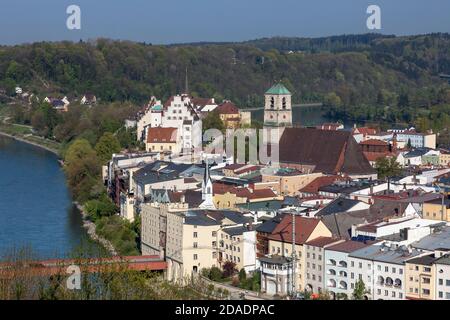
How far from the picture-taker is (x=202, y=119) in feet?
47.9

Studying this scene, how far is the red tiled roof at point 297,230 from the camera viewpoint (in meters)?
7.08

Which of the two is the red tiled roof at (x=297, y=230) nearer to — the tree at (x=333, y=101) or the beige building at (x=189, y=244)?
the beige building at (x=189, y=244)

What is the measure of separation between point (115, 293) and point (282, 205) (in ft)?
13.0

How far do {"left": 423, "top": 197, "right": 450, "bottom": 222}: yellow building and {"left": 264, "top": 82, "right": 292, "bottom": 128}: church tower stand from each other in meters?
4.52

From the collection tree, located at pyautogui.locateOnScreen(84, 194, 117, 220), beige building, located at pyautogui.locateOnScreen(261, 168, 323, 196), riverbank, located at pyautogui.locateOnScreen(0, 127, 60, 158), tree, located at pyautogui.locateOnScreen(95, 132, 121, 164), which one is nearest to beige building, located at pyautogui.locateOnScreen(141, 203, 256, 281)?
beige building, located at pyautogui.locateOnScreen(261, 168, 323, 196)

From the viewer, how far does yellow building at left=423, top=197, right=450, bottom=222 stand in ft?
26.8

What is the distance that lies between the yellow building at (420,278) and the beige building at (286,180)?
369cm

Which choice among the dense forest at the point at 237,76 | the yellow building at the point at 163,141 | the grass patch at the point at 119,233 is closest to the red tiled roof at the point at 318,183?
the grass patch at the point at 119,233

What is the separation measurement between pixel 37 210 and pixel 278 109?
3.65 metres

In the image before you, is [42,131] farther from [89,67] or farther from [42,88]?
[89,67]

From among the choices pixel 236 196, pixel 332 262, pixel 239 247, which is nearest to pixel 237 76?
pixel 236 196

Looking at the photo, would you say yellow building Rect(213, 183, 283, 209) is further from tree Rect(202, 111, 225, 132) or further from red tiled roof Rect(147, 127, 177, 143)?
tree Rect(202, 111, 225, 132)

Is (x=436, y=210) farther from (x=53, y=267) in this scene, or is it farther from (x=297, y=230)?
(x=53, y=267)
